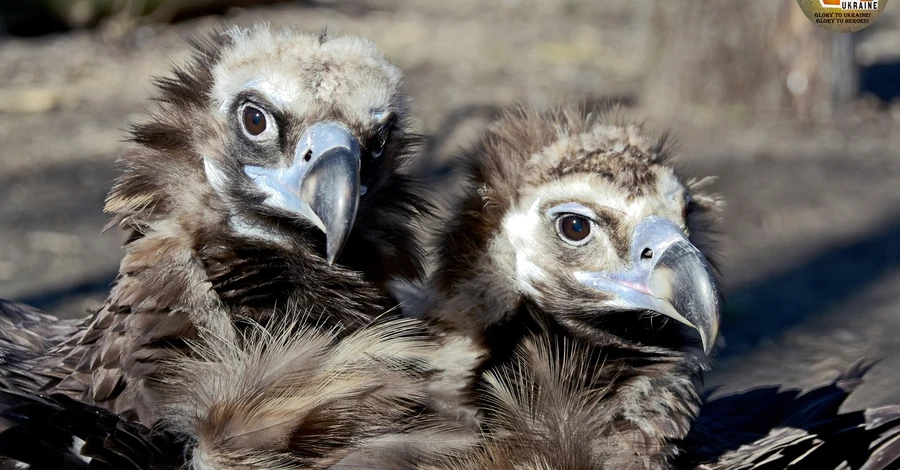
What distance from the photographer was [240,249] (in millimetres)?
2811

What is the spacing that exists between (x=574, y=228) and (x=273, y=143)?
2.86 feet

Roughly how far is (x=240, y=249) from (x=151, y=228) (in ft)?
0.87

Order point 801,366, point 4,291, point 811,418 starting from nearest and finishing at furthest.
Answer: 1. point 811,418
2. point 801,366
3. point 4,291

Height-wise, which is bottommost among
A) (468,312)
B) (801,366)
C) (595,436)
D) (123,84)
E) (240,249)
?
(801,366)

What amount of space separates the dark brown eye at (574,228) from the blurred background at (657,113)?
1.80m

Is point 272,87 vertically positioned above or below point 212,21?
below

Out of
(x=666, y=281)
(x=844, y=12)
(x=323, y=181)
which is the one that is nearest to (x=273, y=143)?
(x=323, y=181)

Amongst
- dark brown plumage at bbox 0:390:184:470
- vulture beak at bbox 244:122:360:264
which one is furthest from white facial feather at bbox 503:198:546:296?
dark brown plumage at bbox 0:390:184:470

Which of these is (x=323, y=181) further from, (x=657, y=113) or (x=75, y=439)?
(x=657, y=113)

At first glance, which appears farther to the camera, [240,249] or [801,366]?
[801,366]

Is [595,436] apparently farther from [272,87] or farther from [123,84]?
[123,84]

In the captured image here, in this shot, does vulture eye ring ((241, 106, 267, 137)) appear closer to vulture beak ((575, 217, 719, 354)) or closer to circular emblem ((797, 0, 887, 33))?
vulture beak ((575, 217, 719, 354))

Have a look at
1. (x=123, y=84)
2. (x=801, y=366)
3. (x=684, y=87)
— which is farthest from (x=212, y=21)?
(x=801, y=366)

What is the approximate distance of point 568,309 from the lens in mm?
2979
